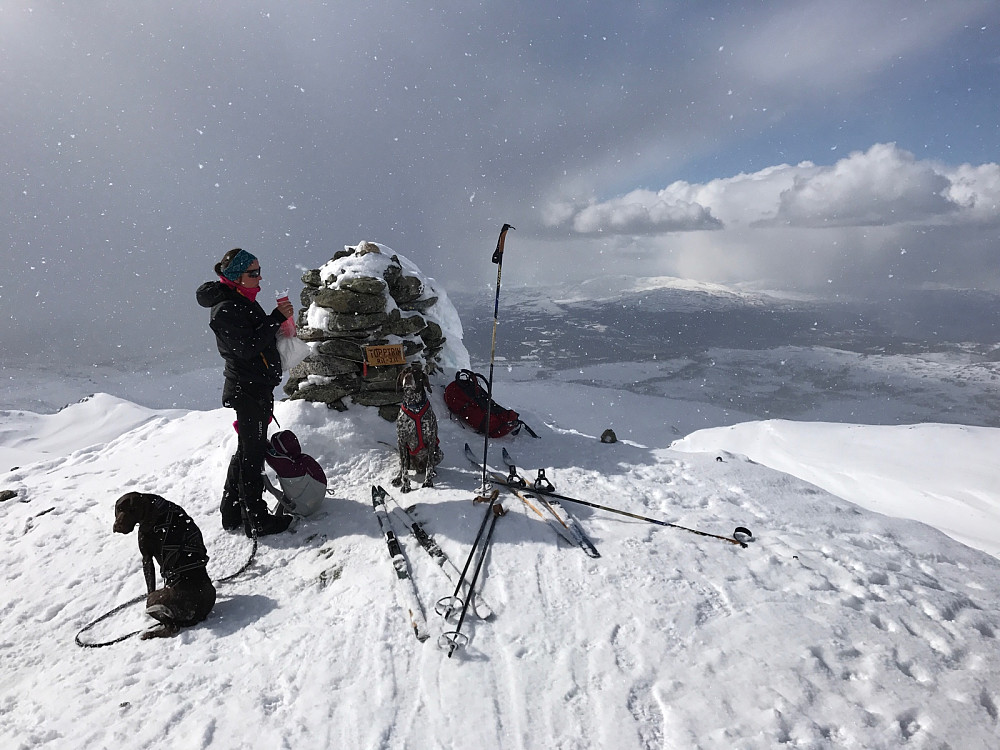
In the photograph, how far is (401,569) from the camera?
16.3ft

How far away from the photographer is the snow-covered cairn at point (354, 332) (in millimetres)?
8922

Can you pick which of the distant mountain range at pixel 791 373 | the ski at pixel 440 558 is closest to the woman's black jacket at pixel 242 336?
the ski at pixel 440 558

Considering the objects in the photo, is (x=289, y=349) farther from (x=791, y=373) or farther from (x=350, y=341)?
(x=791, y=373)

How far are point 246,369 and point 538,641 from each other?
5004mm

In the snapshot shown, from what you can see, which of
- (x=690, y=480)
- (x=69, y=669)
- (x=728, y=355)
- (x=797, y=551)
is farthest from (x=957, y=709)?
(x=728, y=355)

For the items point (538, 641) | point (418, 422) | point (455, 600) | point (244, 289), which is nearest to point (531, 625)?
point (538, 641)

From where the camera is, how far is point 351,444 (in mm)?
8430

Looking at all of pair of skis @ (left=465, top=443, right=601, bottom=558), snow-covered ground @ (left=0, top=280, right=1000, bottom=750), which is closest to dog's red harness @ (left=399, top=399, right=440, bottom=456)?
snow-covered ground @ (left=0, top=280, right=1000, bottom=750)

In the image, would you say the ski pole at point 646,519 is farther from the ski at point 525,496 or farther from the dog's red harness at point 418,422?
the dog's red harness at point 418,422

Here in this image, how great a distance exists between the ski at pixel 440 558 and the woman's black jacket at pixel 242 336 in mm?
2630

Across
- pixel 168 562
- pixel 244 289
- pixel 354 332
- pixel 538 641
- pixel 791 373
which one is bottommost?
pixel 791 373

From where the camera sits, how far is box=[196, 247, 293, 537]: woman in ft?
18.6

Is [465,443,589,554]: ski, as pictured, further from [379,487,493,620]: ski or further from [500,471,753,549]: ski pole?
[379,487,493,620]: ski

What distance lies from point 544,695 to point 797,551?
3983mm
